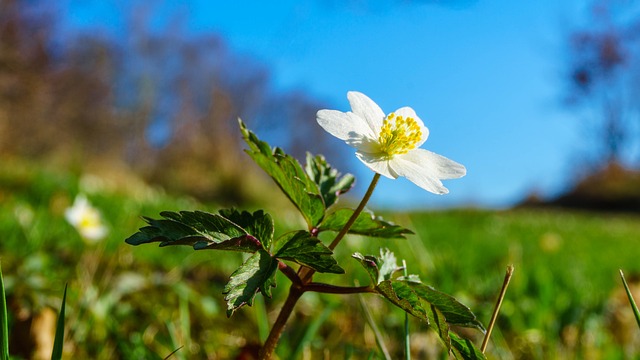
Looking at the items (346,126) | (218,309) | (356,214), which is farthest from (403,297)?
(218,309)

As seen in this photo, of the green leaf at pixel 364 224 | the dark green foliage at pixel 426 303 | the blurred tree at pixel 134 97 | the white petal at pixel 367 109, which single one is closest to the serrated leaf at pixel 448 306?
the dark green foliage at pixel 426 303

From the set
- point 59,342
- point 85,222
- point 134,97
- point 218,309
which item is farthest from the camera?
point 134,97

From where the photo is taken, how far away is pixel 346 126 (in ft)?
2.21

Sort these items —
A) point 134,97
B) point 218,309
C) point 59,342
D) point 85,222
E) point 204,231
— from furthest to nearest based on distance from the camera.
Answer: point 134,97 < point 85,222 < point 218,309 < point 59,342 < point 204,231

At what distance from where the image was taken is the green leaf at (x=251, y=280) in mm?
613

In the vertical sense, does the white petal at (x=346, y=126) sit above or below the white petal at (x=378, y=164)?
above

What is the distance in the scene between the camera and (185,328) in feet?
4.43

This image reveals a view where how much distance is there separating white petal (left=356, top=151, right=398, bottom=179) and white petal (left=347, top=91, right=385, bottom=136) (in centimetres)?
5

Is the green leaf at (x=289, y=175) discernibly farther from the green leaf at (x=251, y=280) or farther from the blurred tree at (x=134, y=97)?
the blurred tree at (x=134, y=97)

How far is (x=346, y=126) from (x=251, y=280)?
0.21 meters

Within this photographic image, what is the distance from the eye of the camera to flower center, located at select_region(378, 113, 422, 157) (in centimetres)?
69

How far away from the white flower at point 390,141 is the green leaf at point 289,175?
0.08m

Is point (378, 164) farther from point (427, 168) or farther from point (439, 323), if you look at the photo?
point (439, 323)

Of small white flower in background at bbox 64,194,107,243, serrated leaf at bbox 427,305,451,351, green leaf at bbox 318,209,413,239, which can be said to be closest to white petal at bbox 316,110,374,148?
green leaf at bbox 318,209,413,239
